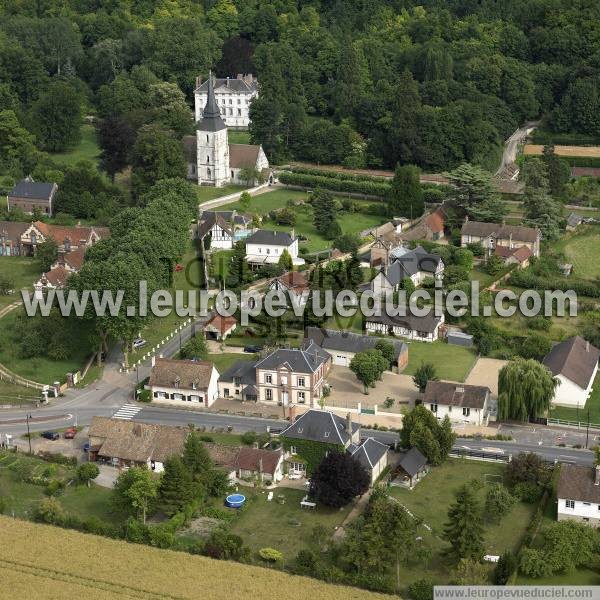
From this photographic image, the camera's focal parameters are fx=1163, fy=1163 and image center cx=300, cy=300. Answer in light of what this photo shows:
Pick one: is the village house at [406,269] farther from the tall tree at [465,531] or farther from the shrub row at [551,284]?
the tall tree at [465,531]

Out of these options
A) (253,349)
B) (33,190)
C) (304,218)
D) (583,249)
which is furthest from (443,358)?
(33,190)

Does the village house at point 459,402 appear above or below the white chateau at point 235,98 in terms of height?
below

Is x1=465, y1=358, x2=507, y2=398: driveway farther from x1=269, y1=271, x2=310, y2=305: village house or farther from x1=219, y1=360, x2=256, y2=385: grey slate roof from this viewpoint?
x1=269, y1=271, x2=310, y2=305: village house

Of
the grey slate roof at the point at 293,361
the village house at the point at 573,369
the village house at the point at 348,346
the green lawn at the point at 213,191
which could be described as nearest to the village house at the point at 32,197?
the green lawn at the point at 213,191

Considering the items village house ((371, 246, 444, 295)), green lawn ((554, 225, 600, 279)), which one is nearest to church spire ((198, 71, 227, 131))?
village house ((371, 246, 444, 295))

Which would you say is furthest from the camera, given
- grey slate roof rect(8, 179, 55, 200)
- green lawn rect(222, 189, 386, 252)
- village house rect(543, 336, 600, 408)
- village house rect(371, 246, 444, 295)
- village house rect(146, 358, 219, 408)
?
grey slate roof rect(8, 179, 55, 200)

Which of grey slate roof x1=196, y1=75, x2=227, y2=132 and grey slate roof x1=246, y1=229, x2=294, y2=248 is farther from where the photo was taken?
grey slate roof x1=196, y1=75, x2=227, y2=132

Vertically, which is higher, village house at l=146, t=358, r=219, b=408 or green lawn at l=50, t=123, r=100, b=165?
green lawn at l=50, t=123, r=100, b=165

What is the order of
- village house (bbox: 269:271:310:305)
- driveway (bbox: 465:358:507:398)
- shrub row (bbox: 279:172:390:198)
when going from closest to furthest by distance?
1. driveway (bbox: 465:358:507:398)
2. village house (bbox: 269:271:310:305)
3. shrub row (bbox: 279:172:390:198)
